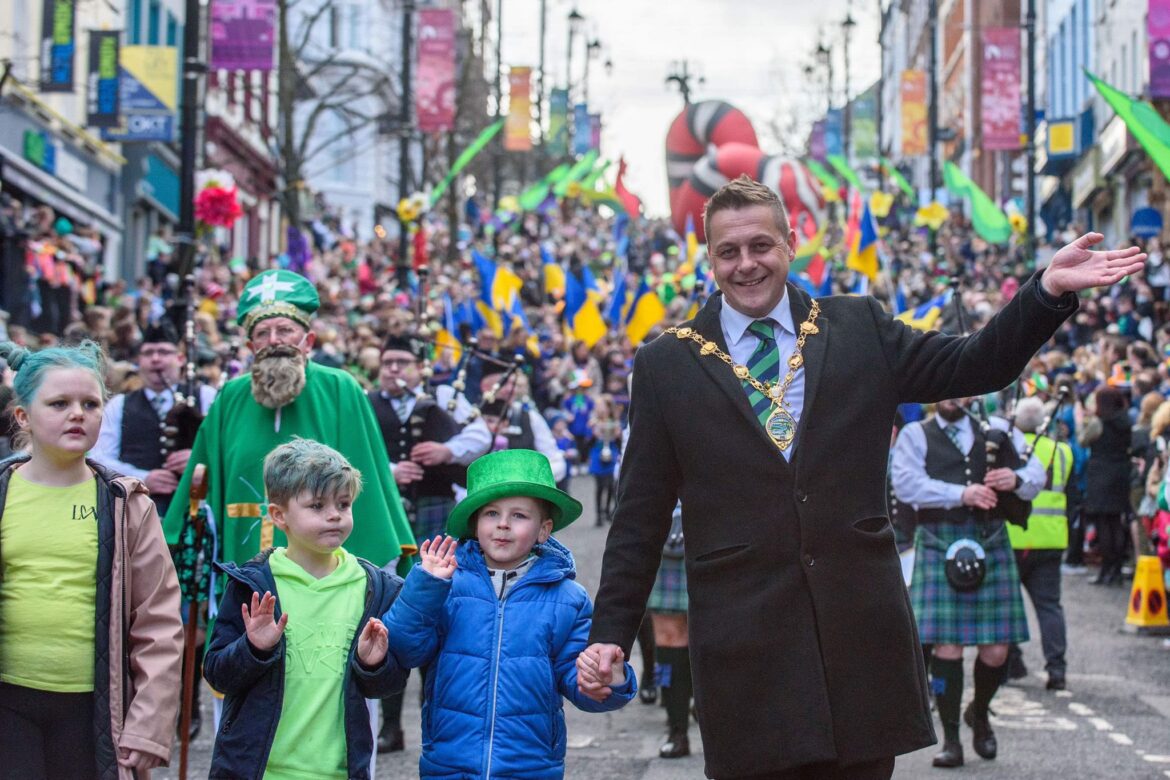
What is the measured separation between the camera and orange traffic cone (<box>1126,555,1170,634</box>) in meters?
12.9

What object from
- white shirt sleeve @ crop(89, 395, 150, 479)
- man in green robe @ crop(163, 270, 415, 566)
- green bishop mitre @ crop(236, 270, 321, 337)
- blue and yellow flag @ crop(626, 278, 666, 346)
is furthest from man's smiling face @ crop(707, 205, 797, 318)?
blue and yellow flag @ crop(626, 278, 666, 346)

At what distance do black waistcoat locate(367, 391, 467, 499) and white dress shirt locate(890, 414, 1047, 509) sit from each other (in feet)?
7.49

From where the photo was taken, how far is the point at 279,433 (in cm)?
700

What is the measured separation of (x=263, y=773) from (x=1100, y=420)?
11.9 meters

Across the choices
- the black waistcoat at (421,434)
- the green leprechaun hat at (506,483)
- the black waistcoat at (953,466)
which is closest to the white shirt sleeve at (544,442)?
the black waistcoat at (421,434)

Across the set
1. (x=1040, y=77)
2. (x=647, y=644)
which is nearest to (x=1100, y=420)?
(x=647, y=644)

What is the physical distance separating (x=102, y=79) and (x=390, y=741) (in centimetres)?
1706

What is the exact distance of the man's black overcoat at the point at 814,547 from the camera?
427cm

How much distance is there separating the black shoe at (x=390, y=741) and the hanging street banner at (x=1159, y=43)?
14.2 metres

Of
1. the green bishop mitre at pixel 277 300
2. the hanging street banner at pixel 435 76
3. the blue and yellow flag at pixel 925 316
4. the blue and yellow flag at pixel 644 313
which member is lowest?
the green bishop mitre at pixel 277 300

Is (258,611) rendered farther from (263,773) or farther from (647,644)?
(647,644)

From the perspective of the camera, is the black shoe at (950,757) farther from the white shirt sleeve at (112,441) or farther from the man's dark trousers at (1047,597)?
the white shirt sleeve at (112,441)

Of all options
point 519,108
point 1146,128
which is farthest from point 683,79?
point 1146,128

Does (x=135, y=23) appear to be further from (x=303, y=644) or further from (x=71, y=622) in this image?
(x=71, y=622)
